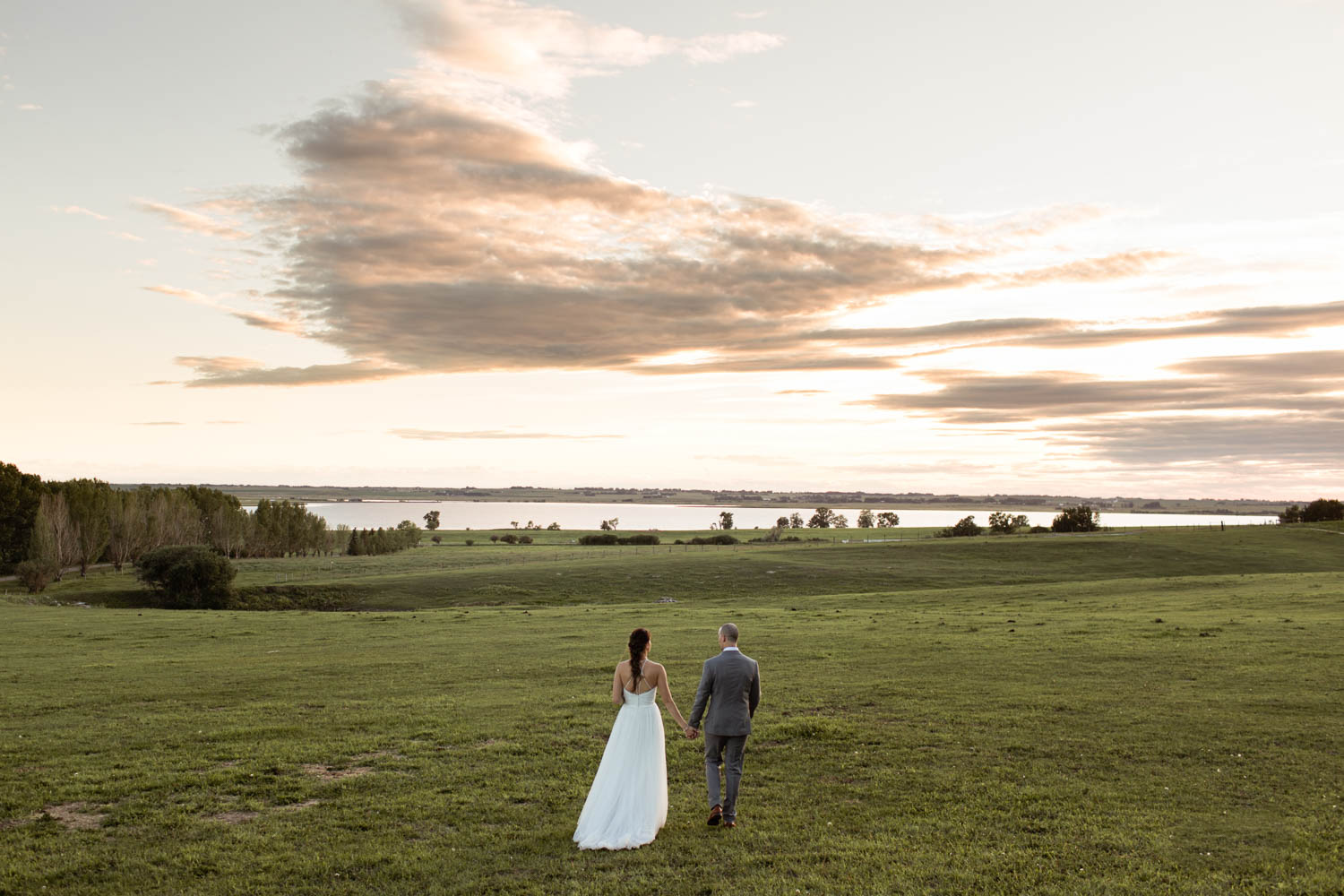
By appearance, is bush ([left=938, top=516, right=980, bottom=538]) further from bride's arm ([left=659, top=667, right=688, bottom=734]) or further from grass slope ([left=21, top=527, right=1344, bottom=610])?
bride's arm ([left=659, top=667, right=688, bottom=734])

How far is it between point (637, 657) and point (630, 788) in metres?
1.80

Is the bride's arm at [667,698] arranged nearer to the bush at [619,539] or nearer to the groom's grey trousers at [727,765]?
the groom's grey trousers at [727,765]

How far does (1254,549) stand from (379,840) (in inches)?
3756

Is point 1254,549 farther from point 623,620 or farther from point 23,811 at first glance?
point 23,811

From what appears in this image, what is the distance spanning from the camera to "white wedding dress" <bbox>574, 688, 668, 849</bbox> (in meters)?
11.3

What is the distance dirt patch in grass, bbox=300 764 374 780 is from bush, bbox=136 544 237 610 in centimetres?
6172

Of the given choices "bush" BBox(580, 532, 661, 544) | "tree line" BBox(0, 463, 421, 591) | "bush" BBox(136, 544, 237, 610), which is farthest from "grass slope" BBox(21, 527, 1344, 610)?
"bush" BBox(580, 532, 661, 544)

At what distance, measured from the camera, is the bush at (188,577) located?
68.4 meters

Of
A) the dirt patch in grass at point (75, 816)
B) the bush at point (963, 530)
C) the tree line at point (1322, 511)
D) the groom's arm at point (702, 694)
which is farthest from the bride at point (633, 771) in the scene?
the tree line at point (1322, 511)

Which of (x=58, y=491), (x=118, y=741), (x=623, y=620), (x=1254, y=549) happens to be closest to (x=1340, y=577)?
(x=1254, y=549)

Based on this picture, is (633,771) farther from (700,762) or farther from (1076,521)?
(1076,521)

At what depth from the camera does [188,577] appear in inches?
2697

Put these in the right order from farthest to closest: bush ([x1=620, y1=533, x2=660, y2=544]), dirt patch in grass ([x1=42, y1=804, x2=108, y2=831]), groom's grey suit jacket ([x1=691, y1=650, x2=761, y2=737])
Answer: bush ([x1=620, y1=533, x2=660, y2=544]) < dirt patch in grass ([x1=42, y1=804, x2=108, y2=831]) < groom's grey suit jacket ([x1=691, y1=650, x2=761, y2=737])

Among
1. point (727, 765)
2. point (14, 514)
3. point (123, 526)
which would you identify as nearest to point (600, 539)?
point (123, 526)
